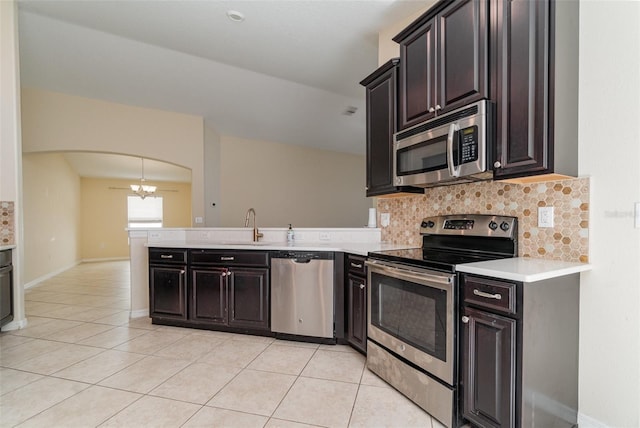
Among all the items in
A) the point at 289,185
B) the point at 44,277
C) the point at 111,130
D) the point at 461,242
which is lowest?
the point at 44,277

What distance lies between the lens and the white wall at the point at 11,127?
2.99 metres

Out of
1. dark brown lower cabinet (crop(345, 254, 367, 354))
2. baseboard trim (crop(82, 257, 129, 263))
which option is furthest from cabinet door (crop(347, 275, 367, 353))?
baseboard trim (crop(82, 257, 129, 263))

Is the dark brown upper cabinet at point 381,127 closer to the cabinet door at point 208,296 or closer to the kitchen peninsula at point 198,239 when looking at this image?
the kitchen peninsula at point 198,239

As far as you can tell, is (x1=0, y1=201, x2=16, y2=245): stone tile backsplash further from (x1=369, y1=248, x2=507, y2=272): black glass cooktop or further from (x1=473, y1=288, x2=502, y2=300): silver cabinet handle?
(x1=473, y1=288, x2=502, y2=300): silver cabinet handle

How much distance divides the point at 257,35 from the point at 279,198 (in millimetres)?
3641

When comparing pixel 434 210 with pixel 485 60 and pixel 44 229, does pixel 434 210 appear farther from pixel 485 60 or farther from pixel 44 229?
pixel 44 229

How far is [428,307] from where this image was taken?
1.73 meters

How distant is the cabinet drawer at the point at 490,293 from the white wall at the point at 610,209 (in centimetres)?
61

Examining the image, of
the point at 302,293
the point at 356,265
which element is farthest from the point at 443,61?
the point at 302,293

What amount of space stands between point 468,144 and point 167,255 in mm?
2995

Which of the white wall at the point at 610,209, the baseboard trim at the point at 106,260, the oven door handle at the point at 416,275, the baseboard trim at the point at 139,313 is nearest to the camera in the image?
the white wall at the point at 610,209

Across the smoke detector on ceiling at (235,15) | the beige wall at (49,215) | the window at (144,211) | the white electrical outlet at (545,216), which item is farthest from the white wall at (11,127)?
the window at (144,211)

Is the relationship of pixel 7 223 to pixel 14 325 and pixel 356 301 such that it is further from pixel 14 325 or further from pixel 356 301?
pixel 356 301

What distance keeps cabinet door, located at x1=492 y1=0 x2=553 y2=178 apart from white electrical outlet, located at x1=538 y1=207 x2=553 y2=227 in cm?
35
